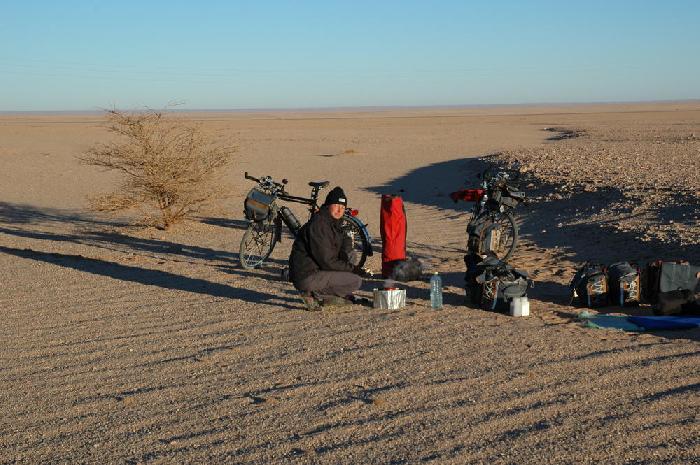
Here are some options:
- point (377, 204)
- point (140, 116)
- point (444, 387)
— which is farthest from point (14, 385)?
point (377, 204)

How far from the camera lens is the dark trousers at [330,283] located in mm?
8531

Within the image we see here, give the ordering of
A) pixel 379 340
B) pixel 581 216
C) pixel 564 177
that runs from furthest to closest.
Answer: pixel 564 177 → pixel 581 216 → pixel 379 340

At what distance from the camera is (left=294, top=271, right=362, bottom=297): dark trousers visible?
853cm

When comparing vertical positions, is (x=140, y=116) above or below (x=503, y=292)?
above

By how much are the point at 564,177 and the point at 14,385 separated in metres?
14.5

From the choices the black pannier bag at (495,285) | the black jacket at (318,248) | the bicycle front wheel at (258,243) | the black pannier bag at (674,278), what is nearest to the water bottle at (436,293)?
the black pannier bag at (495,285)

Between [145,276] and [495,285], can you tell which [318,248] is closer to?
[495,285]

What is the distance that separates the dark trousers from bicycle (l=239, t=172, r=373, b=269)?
214 centimetres

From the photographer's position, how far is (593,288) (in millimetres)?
8508

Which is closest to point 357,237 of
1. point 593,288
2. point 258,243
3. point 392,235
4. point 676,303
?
point 392,235

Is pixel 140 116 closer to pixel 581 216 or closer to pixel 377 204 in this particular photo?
pixel 377 204

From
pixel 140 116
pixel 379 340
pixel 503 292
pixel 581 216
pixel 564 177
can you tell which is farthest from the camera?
pixel 564 177

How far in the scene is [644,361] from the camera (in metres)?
6.64

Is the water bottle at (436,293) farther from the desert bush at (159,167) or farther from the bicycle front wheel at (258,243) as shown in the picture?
the desert bush at (159,167)
